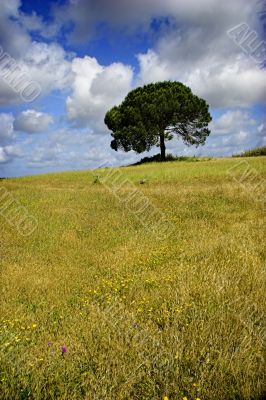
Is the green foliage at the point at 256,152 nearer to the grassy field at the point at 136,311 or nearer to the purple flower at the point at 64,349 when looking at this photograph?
the grassy field at the point at 136,311

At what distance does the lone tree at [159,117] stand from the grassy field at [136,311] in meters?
34.6

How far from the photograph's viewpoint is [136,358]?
4.30m

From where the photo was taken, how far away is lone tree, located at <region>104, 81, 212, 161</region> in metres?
45.3

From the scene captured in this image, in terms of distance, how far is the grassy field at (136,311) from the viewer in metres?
3.86

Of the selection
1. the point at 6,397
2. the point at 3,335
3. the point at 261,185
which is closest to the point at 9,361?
the point at 6,397

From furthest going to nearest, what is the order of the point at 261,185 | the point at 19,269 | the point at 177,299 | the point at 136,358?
the point at 261,185, the point at 19,269, the point at 177,299, the point at 136,358

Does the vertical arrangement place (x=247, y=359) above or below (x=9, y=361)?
below

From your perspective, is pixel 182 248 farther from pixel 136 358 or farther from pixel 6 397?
pixel 6 397

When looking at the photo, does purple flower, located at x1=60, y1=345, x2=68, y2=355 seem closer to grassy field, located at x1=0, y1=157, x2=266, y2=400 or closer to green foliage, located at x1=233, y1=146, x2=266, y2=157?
grassy field, located at x1=0, y1=157, x2=266, y2=400

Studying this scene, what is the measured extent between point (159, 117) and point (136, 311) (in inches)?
1663

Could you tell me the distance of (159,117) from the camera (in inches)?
1797

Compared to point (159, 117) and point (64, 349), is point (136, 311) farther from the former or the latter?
point (159, 117)

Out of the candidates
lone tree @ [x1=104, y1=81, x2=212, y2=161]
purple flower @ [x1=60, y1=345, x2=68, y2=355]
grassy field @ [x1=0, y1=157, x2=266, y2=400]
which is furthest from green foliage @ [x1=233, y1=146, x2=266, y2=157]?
purple flower @ [x1=60, y1=345, x2=68, y2=355]

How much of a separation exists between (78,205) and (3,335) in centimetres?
1266
